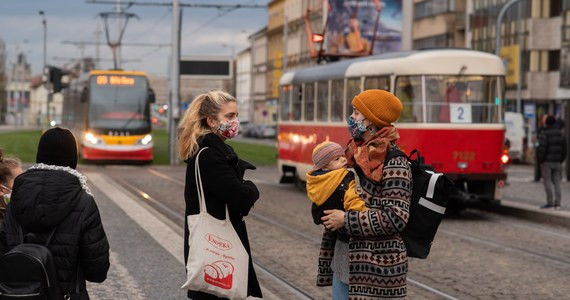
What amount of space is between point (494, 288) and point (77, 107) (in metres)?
30.4

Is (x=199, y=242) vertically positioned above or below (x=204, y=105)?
below

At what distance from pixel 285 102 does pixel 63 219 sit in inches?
864

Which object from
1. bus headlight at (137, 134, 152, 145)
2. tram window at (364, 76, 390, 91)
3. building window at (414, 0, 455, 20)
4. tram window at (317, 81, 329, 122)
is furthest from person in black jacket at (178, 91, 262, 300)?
building window at (414, 0, 455, 20)

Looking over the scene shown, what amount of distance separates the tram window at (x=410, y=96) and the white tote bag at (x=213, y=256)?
13.8 m

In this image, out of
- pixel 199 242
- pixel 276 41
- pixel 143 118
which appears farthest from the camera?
pixel 276 41

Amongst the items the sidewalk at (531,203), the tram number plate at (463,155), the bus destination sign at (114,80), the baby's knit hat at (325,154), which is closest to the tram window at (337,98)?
the sidewalk at (531,203)

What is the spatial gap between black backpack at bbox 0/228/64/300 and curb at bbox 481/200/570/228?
47.3 feet

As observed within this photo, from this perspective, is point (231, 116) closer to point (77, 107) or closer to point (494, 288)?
point (494, 288)

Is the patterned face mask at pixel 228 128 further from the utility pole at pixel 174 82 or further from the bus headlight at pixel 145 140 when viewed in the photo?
the utility pole at pixel 174 82

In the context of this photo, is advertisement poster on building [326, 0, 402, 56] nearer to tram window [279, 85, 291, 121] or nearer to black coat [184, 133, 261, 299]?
tram window [279, 85, 291, 121]

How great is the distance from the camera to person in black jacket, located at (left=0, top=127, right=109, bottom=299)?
5.02 meters

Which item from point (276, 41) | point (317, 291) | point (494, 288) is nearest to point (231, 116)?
point (317, 291)

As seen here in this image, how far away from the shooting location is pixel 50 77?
38094mm

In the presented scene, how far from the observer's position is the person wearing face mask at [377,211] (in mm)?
4988
